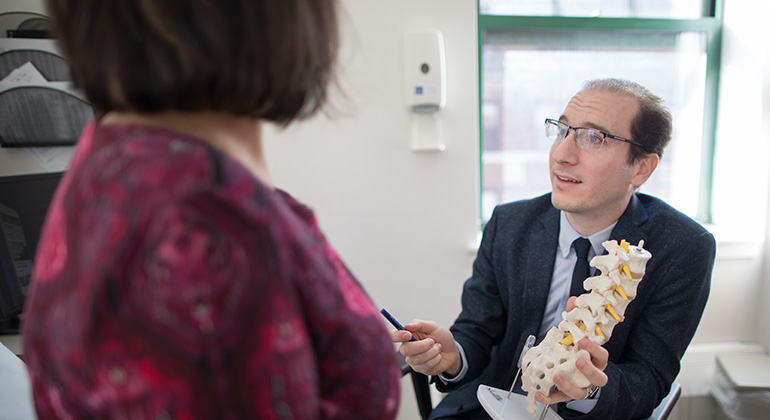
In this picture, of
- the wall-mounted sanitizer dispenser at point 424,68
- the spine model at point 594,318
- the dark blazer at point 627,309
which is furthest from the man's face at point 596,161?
the wall-mounted sanitizer dispenser at point 424,68

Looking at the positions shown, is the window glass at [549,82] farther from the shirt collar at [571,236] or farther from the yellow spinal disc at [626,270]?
the yellow spinal disc at [626,270]

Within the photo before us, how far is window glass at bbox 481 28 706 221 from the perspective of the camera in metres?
2.27

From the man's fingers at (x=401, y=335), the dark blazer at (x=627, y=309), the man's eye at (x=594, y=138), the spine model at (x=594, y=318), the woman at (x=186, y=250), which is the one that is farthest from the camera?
the man's eye at (x=594, y=138)

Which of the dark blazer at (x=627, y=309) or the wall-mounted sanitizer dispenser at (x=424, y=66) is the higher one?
the wall-mounted sanitizer dispenser at (x=424, y=66)

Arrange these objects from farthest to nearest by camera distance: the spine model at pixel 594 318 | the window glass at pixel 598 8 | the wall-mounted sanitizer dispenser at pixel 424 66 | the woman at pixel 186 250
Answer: the window glass at pixel 598 8, the wall-mounted sanitizer dispenser at pixel 424 66, the spine model at pixel 594 318, the woman at pixel 186 250

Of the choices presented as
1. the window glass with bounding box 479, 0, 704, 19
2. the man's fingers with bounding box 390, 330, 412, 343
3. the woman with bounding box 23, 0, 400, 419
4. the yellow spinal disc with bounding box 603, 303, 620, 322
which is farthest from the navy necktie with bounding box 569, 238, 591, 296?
the window glass with bounding box 479, 0, 704, 19

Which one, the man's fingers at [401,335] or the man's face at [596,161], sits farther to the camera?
the man's face at [596,161]

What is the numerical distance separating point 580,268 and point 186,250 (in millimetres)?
1241

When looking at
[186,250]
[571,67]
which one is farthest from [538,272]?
[571,67]

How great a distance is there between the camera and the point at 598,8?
2.28 m

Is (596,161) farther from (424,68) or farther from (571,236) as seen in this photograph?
(424,68)

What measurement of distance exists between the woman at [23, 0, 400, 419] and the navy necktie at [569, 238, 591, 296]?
1022 millimetres

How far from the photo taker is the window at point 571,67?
2.24m

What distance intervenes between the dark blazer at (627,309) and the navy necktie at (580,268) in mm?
70
